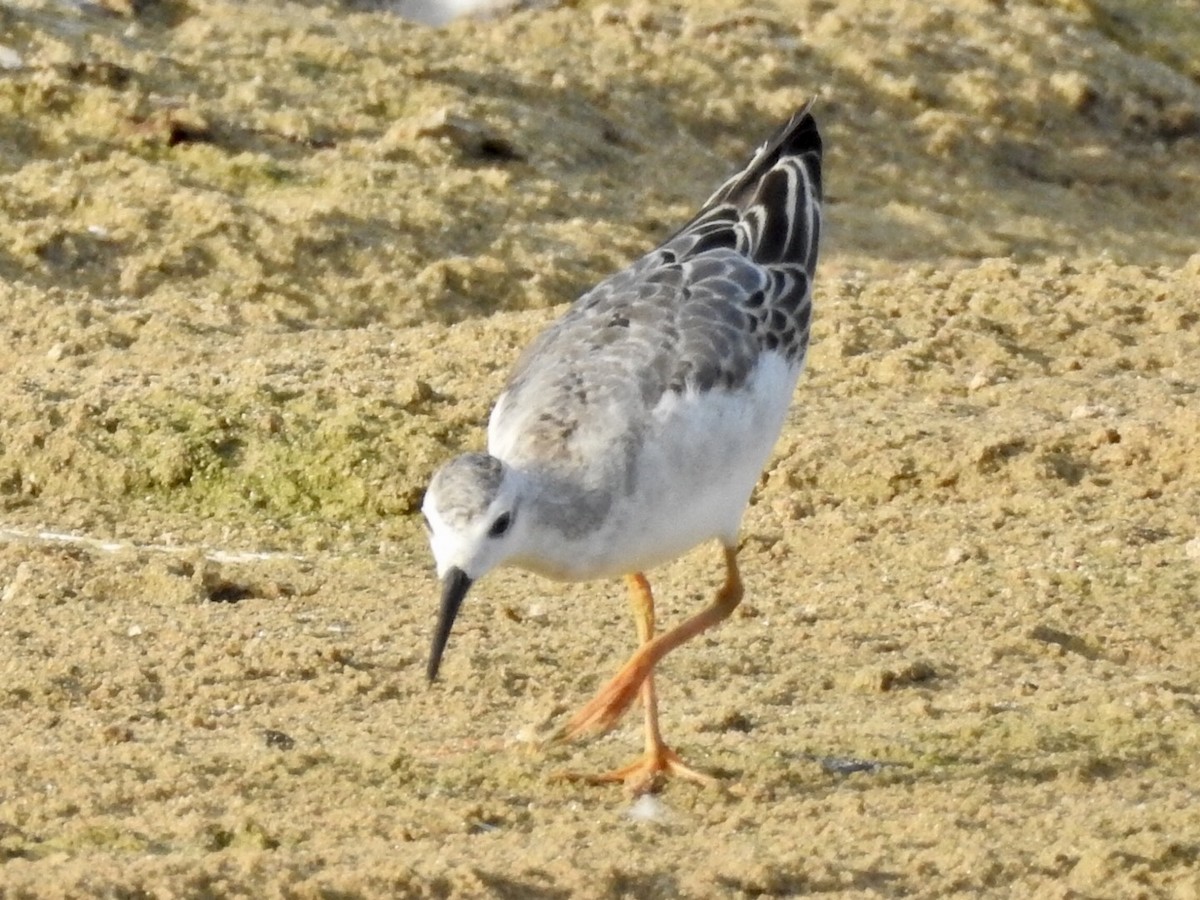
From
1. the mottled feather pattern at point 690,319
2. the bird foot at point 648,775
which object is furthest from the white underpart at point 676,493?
the bird foot at point 648,775

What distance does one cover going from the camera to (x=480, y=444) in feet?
28.3

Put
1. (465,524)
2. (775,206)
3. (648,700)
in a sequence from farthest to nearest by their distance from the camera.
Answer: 1. (775,206)
2. (648,700)
3. (465,524)

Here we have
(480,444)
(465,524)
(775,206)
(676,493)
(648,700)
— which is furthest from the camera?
(480,444)

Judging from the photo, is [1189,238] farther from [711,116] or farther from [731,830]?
[731,830]

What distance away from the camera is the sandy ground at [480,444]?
560 cm

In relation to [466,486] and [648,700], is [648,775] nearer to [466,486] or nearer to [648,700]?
[648,700]

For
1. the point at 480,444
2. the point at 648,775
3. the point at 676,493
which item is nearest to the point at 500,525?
the point at 676,493

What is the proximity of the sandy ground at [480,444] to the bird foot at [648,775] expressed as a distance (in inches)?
1.8

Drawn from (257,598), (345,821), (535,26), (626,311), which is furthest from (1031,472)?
(535,26)

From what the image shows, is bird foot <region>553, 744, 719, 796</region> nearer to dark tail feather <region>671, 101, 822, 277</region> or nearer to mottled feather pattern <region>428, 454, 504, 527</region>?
mottled feather pattern <region>428, 454, 504, 527</region>

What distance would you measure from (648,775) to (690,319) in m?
1.53

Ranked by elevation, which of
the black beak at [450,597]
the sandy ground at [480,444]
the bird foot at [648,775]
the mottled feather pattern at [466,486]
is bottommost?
the sandy ground at [480,444]

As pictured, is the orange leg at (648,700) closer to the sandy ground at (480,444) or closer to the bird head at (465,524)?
the sandy ground at (480,444)

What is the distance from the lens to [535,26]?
1452 cm
